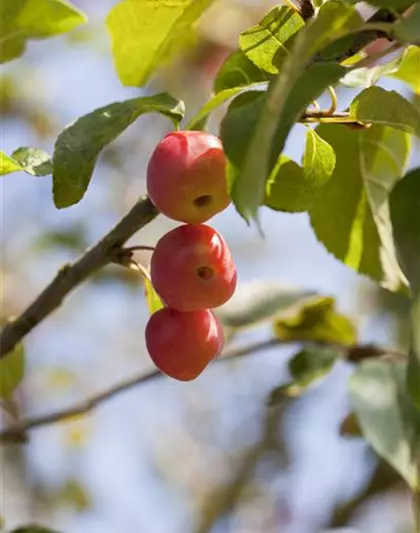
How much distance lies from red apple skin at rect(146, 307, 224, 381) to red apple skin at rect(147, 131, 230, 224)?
0.42 ft

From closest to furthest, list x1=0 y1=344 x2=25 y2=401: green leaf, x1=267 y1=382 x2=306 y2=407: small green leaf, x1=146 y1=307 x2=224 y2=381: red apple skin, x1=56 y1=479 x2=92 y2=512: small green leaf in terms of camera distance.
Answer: x1=146 y1=307 x2=224 y2=381: red apple skin → x1=0 y1=344 x2=25 y2=401: green leaf → x1=267 y1=382 x2=306 y2=407: small green leaf → x1=56 y1=479 x2=92 y2=512: small green leaf

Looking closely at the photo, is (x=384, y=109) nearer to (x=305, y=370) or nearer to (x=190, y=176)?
(x=190, y=176)

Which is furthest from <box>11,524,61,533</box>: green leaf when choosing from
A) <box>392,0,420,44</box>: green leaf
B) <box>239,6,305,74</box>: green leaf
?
<box>392,0,420,44</box>: green leaf

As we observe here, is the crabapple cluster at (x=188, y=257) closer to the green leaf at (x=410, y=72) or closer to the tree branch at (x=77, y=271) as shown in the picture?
the tree branch at (x=77, y=271)

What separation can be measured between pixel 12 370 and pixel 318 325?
0.55m

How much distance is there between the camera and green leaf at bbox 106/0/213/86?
920mm

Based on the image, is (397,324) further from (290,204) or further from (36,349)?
(290,204)

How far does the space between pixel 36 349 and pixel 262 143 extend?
8.84 feet

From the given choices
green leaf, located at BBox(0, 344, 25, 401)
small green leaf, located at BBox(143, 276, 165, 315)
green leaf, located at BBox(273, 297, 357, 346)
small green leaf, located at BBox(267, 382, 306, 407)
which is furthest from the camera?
green leaf, located at BBox(273, 297, 357, 346)

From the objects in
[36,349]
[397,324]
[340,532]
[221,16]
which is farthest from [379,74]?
[36,349]

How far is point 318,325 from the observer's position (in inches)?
57.8

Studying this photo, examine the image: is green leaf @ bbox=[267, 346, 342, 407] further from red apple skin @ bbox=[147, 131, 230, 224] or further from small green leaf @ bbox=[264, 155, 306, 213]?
red apple skin @ bbox=[147, 131, 230, 224]

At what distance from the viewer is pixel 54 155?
70 cm

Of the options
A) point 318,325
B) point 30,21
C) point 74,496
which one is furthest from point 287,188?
point 74,496
